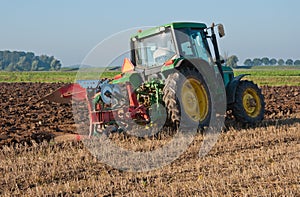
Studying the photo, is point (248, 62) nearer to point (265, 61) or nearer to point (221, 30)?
point (265, 61)

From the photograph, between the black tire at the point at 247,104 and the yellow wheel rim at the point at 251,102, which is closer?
the black tire at the point at 247,104

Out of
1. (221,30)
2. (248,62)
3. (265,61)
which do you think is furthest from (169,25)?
(265,61)

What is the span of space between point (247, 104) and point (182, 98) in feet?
6.60

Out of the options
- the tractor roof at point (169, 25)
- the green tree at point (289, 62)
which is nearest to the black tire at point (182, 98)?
the tractor roof at point (169, 25)

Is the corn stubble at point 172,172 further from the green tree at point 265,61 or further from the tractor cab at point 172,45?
the green tree at point 265,61

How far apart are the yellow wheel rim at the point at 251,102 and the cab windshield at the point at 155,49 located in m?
2.02

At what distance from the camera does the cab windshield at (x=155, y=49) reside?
25.9 feet

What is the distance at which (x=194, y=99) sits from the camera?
784 centimetres

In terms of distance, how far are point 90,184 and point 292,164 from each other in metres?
2.55

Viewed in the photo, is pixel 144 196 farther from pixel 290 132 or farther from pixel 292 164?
pixel 290 132

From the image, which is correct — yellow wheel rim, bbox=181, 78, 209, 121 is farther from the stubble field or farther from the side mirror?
the side mirror

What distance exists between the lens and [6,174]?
5.57 meters

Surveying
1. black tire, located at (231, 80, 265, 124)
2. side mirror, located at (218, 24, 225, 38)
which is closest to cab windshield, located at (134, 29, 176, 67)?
side mirror, located at (218, 24, 225, 38)

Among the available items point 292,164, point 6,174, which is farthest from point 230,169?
point 6,174
